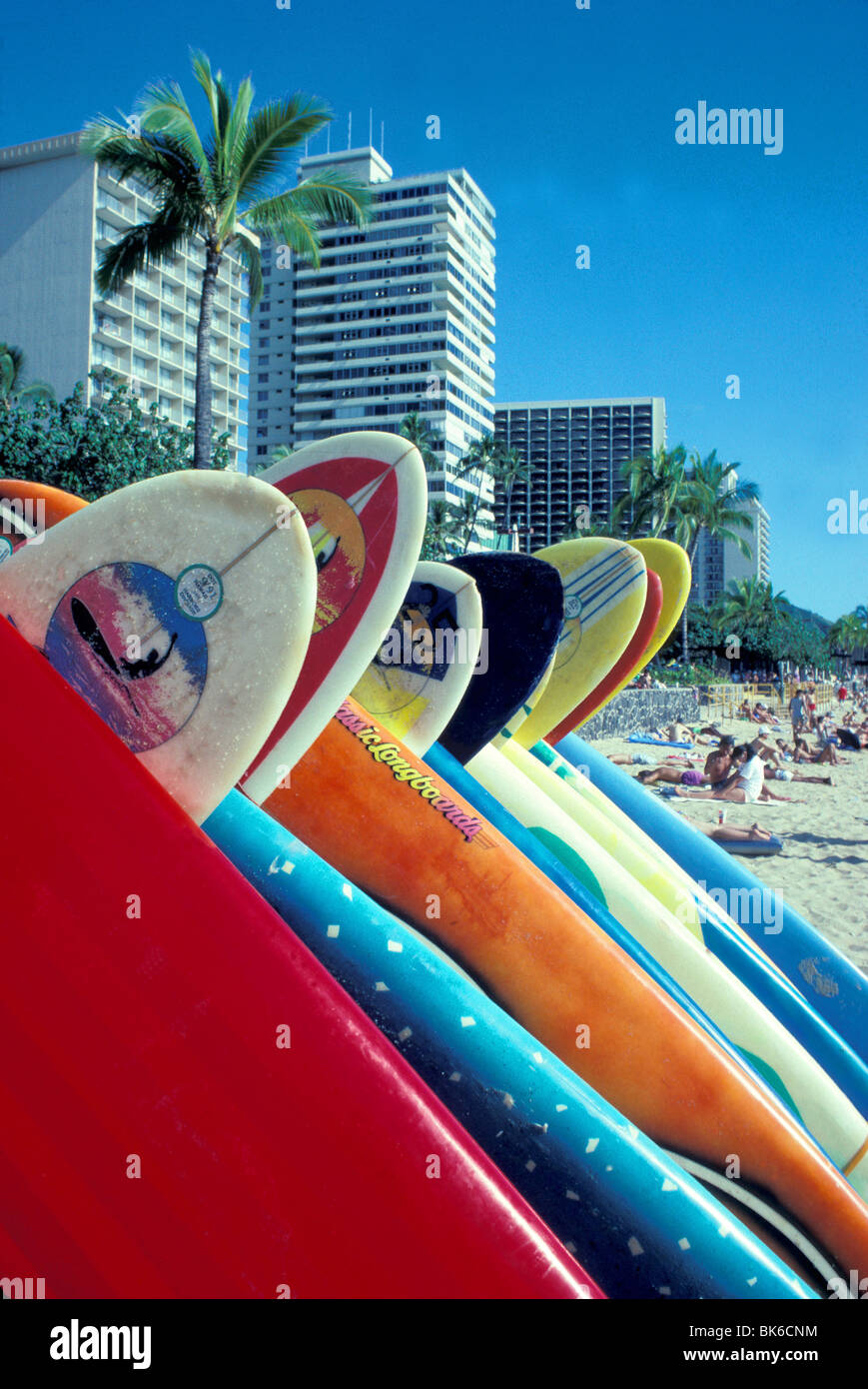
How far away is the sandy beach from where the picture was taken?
6.29 metres

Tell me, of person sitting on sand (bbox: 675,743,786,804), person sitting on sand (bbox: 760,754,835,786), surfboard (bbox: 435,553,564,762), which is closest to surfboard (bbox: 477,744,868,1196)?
surfboard (bbox: 435,553,564,762)

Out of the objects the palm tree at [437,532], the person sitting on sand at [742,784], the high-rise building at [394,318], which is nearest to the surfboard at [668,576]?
the person sitting on sand at [742,784]

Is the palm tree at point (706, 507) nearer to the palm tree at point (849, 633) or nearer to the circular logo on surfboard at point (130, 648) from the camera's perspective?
the circular logo on surfboard at point (130, 648)

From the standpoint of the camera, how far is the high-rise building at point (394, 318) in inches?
3044

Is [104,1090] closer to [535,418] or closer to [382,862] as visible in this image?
[382,862]

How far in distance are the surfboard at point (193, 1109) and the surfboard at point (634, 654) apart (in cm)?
289

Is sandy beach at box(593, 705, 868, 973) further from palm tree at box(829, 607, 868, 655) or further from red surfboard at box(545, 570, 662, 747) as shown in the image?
palm tree at box(829, 607, 868, 655)

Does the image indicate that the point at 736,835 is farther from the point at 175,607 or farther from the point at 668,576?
the point at 175,607

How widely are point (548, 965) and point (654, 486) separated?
3333 cm

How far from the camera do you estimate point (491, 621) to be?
3.19 meters

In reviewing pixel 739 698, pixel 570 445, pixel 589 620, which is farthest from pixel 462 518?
pixel 570 445

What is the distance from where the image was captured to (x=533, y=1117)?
1745 millimetres
